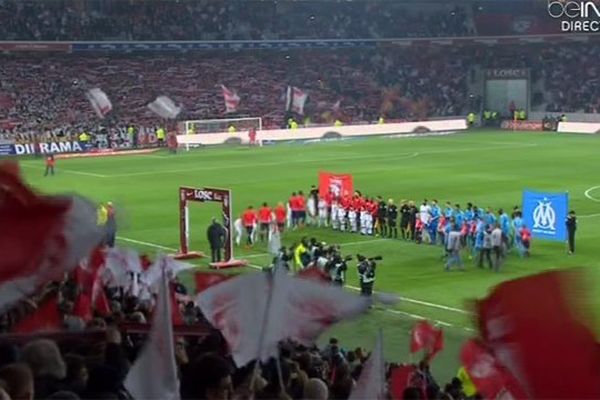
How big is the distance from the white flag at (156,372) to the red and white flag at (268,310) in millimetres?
1207

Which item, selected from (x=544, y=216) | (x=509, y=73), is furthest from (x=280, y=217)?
(x=509, y=73)

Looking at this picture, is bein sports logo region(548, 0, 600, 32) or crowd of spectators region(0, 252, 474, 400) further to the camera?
bein sports logo region(548, 0, 600, 32)

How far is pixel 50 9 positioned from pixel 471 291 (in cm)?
4878

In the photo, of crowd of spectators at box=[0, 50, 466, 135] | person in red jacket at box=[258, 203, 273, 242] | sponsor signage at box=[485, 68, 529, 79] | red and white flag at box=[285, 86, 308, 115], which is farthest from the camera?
sponsor signage at box=[485, 68, 529, 79]

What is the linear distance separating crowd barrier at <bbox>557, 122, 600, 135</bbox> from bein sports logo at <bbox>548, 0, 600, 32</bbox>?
8320 mm

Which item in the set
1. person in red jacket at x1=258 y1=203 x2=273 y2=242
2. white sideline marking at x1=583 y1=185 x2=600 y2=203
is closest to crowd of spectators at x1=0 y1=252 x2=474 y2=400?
person in red jacket at x1=258 y1=203 x2=273 y2=242

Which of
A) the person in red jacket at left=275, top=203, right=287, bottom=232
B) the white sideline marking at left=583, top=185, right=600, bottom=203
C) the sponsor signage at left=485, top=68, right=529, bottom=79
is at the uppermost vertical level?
the sponsor signage at left=485, top=68, right=529, bottom=79

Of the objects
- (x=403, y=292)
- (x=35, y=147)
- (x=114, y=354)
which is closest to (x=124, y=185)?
(x=35, y=147)

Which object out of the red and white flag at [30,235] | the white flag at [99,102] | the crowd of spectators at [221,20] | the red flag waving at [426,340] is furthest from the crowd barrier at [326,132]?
the red and white flag at [30,235]

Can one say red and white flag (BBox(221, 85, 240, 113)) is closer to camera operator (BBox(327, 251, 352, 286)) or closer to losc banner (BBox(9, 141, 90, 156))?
losc banner (BBox(9, 141, 90, 156))

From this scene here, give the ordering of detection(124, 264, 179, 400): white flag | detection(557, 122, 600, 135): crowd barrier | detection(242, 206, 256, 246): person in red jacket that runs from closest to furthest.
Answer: detection(124, 264, 179, 400): white flag, detection(242, 206, 256, 246): person in red jacket, detection(557, 122, 600, 135): crowd barrier

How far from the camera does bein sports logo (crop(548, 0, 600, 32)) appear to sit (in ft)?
216

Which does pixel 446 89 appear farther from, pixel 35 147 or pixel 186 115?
pixel 35 147

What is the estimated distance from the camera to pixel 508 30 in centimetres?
7212
